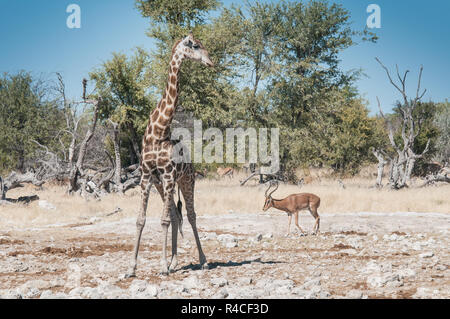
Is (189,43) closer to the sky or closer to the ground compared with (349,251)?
Answer: closer to the sky

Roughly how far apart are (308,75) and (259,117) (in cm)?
376

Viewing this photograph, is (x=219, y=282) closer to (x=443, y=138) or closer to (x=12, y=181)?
(x=12, y=181)

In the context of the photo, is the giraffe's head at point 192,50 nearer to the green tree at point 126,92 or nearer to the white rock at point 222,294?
the white rock at point 222,294

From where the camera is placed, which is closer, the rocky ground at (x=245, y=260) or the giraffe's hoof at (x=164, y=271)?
the rocky ground at (x=245, y=260)

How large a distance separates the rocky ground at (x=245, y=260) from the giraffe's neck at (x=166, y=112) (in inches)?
88.2

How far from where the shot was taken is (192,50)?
7699 millimetres

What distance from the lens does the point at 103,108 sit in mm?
28328

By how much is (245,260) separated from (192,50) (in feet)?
13.1

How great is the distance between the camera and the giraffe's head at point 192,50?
302 inches

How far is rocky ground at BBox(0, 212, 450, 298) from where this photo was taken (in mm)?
6027

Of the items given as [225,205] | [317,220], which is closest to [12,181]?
[225,205]

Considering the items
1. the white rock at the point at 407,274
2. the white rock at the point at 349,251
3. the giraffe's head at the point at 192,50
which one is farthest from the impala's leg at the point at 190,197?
the white rock at the point at 349,251

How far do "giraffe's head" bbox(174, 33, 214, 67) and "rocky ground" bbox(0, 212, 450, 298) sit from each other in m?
3.47
